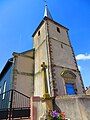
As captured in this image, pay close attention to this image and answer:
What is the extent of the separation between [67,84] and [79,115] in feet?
20.5

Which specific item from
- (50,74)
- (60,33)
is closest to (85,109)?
(50,74)

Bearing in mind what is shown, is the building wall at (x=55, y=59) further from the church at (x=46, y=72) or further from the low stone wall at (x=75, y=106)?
the low stone wall at (x=75, y=106)

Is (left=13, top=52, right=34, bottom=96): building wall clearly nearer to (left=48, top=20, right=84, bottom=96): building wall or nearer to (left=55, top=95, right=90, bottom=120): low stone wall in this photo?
(left=48, top=20, right=84, bottom=96): building wall

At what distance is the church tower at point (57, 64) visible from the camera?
10.9 m

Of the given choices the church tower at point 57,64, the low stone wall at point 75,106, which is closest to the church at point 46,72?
the church tower at point 57,64

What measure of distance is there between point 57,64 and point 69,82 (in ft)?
7.35

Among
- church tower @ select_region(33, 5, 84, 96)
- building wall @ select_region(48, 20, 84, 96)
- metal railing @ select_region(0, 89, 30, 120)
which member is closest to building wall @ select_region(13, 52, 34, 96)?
church tower @ select_region(33, 5, 84, 96)

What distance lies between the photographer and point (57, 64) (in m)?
12.1

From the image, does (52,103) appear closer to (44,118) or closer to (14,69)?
(44,118)

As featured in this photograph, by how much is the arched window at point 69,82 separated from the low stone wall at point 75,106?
210 inches

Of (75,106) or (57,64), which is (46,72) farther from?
(75,106)

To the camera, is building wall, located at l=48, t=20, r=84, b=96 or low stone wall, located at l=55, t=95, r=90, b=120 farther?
building wall, located at l=48, t=20, r=84, b=96

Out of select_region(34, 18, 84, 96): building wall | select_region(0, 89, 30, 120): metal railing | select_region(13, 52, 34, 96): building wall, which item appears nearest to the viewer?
select_region(0, 89, 30, 120): metal railing

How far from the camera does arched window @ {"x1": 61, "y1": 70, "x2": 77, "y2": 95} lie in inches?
448
